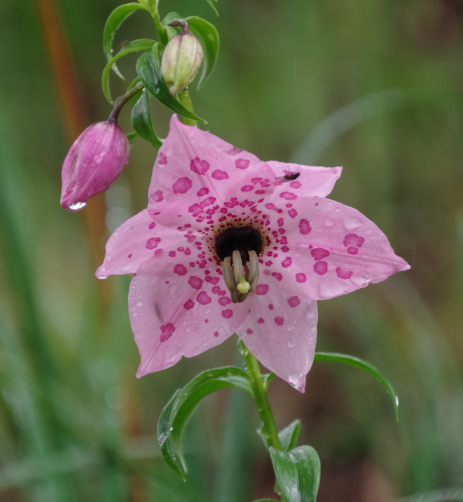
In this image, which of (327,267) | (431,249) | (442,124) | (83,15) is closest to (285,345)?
(327,267)

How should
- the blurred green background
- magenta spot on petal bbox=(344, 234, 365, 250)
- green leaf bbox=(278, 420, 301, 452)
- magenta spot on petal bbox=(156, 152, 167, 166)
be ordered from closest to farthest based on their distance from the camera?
1. magenta spot on petal bbox=(156, 152, 167, 166)
2. magenta spot on petal bbox=(344, 234, 365, 250)
3. green leaf bbox=(278, 420, 301, 452)
4. the blurred green background

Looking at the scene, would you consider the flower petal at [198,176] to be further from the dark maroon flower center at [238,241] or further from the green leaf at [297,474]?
the green leaf at [297,474]

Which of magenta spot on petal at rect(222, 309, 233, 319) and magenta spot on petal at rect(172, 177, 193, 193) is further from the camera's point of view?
magenta spot on petal at rect(222, 309, 233, 319)

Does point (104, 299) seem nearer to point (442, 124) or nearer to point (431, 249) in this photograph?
point (431, 249)

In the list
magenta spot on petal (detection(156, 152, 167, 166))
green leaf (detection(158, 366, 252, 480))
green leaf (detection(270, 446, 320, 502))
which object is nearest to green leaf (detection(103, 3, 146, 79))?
magenta spot on petal (detection(156, 152, 167, 166))

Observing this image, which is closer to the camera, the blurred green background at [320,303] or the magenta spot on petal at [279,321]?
the magenta spot on petal at [279,321]

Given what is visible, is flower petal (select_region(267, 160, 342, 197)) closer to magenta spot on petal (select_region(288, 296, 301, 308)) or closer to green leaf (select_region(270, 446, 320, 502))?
magenta spot on petal (select_region(288, 296, 301, 308))

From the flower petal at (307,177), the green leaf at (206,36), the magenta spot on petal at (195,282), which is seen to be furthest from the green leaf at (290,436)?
the green leaf at (206,36)
